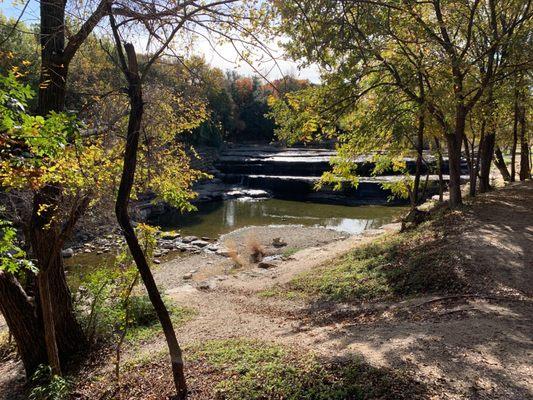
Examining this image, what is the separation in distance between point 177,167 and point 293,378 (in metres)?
5.18

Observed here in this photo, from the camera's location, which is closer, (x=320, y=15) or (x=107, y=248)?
(x=320, y=15)

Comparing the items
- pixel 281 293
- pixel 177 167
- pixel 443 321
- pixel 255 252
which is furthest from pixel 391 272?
pixel 255 252

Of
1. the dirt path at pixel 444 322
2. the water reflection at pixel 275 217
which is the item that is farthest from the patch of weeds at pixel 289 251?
the water reflection at pixel 275 217

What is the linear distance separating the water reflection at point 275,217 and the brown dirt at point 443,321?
36.7ft

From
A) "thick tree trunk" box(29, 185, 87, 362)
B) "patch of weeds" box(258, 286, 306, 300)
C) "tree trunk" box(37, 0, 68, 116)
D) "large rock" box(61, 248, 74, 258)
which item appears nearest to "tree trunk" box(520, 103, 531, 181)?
"patch of weeds" box(258, 286, 306, 300)

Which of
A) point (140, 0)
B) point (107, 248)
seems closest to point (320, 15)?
point (140, 0)

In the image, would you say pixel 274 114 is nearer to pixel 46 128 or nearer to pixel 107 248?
pixel 46 128

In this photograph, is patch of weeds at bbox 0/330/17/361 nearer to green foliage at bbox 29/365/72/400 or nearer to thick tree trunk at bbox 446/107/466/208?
green foliage at bbox 29/365/72/400

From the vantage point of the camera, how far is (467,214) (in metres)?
11.5

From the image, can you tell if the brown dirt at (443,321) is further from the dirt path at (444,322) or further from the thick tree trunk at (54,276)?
the thick tree trunk at (54,276)

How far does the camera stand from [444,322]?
5.70 m

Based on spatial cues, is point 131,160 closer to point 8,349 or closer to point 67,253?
point 8,349

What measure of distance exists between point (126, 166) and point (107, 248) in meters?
15.0

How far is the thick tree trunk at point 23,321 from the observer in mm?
6141
